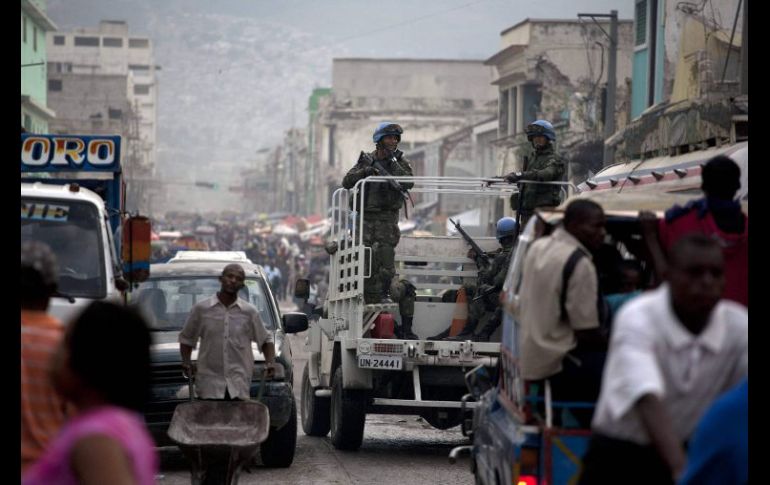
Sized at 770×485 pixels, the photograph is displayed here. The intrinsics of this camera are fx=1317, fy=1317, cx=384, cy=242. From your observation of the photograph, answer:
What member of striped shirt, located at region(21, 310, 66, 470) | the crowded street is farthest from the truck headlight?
striped shirt, located at region(21, 310, 66, 470)

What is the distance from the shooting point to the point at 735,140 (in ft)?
30.0

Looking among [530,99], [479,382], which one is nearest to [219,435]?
[479,382]

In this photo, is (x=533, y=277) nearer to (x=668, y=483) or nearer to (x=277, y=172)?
(x=668, y=483)

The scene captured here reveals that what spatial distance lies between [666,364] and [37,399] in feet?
8.04

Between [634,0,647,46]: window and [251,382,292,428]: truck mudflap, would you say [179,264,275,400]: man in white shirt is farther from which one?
[634,0,647,46]: window

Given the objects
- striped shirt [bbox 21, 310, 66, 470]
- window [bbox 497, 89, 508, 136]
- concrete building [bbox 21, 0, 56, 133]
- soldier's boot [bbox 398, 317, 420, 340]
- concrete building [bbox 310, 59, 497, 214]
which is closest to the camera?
striped shirt [bbox 21, 310, 66, 470]

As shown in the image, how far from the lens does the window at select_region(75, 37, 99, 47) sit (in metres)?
166

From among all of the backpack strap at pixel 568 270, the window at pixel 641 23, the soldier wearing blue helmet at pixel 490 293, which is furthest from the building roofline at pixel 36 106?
the backpack strap at pixel 568 270

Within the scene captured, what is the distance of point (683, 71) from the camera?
2603 cm

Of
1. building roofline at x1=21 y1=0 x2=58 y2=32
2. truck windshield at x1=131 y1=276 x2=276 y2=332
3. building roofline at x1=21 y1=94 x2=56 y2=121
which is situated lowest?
truck windshield at x1=131 y1=276 x2=276 y2=332

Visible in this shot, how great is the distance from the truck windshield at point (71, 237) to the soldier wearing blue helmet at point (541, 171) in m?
4.08

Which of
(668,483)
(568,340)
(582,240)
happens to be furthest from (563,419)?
(668,483)

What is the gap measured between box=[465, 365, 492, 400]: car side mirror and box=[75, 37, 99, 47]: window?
164m

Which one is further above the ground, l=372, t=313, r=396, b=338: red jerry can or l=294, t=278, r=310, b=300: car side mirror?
l=294, t=278, r=310, b=300: car side mirror
